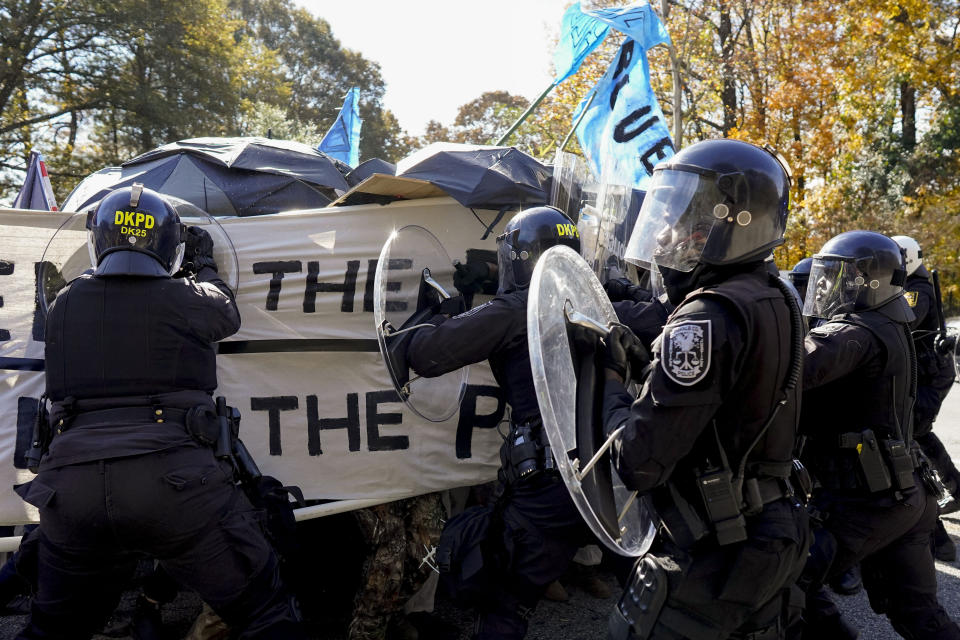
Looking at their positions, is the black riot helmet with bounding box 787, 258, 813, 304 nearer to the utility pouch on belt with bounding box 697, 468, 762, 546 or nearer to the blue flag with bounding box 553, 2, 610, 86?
the blue flag with bounding box 553, 2, 610, 86

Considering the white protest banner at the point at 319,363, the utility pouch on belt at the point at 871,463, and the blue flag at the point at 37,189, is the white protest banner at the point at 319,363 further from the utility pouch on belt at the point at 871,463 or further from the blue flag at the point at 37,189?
the utility pouch on belt at the point at 871,463

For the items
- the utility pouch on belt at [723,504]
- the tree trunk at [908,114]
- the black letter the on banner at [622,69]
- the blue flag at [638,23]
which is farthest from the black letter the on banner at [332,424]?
the tree trunk at [908,114]

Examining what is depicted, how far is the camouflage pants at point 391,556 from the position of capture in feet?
12.4

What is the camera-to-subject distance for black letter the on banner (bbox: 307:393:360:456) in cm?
413

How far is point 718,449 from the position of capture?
2230 mm

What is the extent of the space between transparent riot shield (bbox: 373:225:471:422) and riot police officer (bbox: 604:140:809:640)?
1.25 meters

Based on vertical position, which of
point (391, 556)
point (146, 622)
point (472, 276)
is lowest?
point (146, 622)

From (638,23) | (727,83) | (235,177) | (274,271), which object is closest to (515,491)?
(274,271)

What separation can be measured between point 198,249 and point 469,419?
64.8 inches

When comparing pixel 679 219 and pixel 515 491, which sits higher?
pixel 679 219

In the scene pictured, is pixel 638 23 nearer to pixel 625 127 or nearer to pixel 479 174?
pixel 625 127

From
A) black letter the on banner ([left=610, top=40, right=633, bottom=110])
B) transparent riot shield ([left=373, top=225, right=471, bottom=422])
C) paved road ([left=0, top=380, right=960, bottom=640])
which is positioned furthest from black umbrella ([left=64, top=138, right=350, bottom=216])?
paved road ([left=0, top=380, right=960, bottom=640])

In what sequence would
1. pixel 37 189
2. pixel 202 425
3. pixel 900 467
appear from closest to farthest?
pixel 202 425, pixel 900 467, pixel 37 189

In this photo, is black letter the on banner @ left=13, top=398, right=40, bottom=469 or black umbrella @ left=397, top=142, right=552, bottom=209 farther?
black umbrella @ left=397, top=142, right=552, bottom=209
